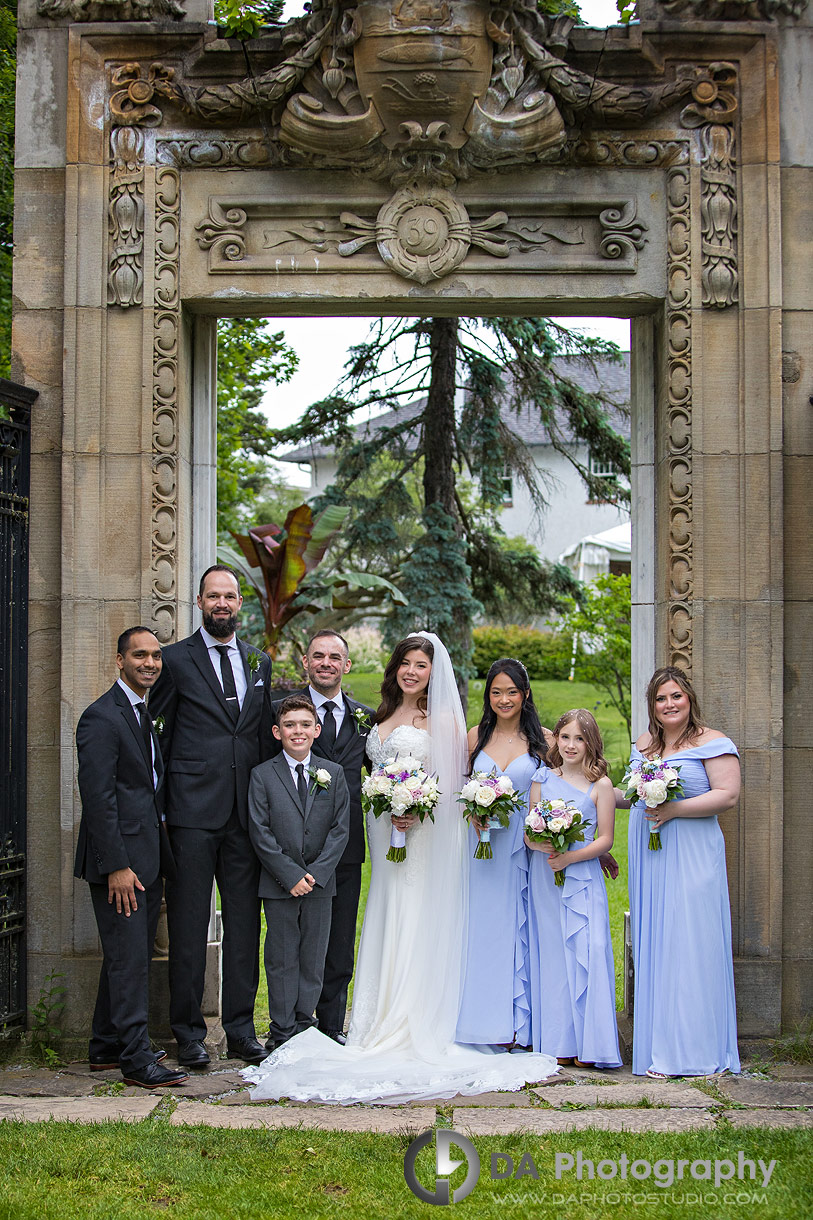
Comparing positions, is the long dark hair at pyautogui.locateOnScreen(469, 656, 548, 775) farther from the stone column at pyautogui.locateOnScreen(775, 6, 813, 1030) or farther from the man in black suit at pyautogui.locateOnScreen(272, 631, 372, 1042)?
the stone column at pyautogui.locateOnScreen(775, 6, 813, 1030)

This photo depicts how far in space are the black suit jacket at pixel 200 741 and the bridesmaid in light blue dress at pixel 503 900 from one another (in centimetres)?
121

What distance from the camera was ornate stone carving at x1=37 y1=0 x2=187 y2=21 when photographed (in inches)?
251

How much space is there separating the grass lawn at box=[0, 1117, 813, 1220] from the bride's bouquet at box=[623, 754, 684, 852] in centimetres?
149

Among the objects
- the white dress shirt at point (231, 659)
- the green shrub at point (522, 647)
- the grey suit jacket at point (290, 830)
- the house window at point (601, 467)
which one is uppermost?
the house window at point (601, 467)

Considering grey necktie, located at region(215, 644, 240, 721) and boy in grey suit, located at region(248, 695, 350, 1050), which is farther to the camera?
grey necktie, located at region(215, 644, 240, 721)

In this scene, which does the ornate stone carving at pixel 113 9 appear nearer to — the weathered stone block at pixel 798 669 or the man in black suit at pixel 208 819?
the man in black suit at pixel 208 819

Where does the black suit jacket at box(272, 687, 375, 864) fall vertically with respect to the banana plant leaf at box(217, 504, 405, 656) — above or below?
below

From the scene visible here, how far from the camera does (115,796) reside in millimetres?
5500

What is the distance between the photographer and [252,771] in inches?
233

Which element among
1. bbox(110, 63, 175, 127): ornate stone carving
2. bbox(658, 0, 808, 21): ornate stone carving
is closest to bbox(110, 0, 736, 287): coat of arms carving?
bbox(110, 63, 175, 127): ornate stone carving

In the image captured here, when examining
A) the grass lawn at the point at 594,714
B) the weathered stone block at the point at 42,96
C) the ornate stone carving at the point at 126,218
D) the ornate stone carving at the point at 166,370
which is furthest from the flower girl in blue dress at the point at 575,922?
the weathered stone block at the point at 42,96

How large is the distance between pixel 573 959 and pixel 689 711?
4.43 ft

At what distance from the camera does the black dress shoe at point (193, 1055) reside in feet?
18.8

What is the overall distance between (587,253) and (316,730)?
9.90 ft
